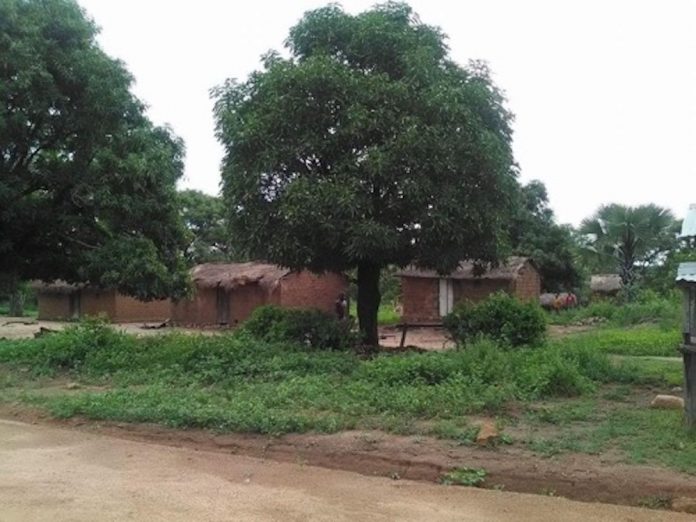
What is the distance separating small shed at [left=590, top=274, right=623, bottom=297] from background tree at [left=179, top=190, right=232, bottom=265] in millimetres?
21207

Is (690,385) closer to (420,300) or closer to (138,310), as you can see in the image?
(420,300)

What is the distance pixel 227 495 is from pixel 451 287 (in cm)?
2454

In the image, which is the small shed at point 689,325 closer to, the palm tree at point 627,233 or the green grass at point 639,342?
the green grass at point 639,342

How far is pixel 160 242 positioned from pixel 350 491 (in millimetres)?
12368

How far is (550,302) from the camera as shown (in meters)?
34.9

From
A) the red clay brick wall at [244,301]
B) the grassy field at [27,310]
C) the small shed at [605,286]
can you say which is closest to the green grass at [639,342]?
the red clay brick wall at [244,301]

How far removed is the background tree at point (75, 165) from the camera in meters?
14.8

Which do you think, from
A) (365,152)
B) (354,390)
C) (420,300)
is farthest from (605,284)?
(354,390)

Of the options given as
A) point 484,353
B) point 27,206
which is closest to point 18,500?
point 484,353

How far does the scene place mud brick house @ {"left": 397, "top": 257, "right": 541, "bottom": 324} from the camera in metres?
28.9

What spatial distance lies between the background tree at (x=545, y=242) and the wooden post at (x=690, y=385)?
2714 cm

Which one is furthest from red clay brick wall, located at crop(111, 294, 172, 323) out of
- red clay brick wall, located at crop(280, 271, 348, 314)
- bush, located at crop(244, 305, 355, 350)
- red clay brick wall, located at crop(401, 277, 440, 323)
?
bush, located at crop(244, 305, 355, 350)

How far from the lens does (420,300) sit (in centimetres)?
3064

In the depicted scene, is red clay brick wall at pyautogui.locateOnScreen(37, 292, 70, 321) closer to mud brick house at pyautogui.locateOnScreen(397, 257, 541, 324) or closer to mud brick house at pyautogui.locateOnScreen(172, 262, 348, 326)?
mud brick house at pyautogui.locateOnScreen(172, 262, 348, 326)
